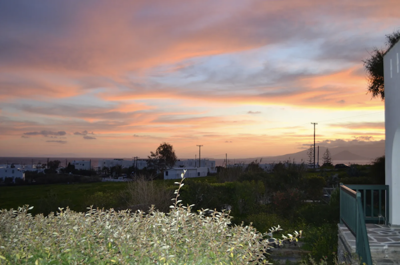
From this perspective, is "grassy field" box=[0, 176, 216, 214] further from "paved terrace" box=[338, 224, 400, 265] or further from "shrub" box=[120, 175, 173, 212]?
Answer: "paved terrace" box=[338, 224, 400, 265]

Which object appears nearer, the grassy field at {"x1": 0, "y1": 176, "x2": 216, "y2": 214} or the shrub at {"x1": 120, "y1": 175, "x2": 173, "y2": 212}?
the shrub at {"x1": 120, "y1": 175, "x2": 173, "y2": 212}

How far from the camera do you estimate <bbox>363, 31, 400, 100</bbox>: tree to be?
13750 mm

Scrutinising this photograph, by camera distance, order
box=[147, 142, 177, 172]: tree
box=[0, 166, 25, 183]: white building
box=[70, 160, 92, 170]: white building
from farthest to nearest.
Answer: box=[147, 142, 177, 172]: tree
box=[70, 160, 92, 170]: white building
box=[0, 166, 25, 183]: white building

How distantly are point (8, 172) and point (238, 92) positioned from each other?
4028 cm

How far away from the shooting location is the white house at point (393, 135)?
6715 millimetres

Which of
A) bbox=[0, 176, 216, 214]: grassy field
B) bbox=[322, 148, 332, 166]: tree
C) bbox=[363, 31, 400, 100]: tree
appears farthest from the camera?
bbox=[322, 148, 332, 166]: tree

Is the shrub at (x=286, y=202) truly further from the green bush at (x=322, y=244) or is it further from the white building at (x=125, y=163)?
the white building at (x=125, y=163)

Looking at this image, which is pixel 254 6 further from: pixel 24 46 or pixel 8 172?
pixel 8 172

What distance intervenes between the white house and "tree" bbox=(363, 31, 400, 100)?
736 centimetres

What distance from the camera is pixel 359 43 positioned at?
12.7 meters

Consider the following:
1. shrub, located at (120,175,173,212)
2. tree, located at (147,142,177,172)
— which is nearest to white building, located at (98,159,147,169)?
tree, located at (147,142,177,172)

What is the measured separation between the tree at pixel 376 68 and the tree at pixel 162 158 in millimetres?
52451

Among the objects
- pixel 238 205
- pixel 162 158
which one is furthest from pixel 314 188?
pixel 162 158

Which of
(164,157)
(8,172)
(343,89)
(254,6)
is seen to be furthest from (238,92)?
(164,157)
